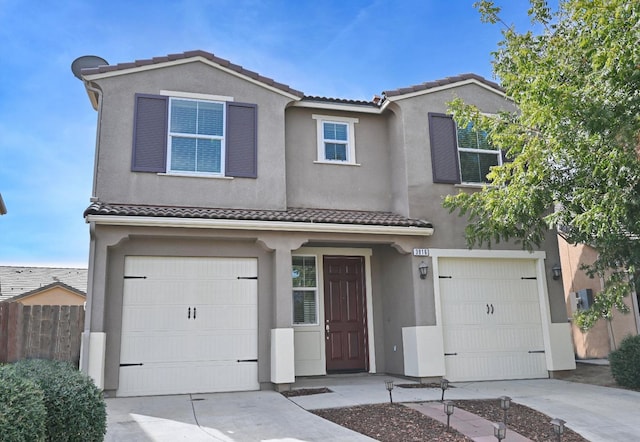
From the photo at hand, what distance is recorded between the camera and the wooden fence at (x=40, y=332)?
895 centimetres

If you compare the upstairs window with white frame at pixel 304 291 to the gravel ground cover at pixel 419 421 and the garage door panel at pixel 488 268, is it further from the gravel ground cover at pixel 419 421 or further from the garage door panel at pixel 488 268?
the gravel ground cover at pixel 419 421

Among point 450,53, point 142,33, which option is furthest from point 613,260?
point 142,33

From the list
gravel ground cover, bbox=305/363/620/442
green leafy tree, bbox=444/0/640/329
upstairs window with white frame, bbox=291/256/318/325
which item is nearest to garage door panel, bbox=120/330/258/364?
upstairs window with white frame, bbox=291/256/318/325

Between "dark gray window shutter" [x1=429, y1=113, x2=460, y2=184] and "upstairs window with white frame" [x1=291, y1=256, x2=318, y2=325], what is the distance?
339 cm

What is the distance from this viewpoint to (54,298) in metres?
28.1

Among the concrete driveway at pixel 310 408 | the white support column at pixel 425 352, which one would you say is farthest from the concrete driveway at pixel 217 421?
the white support column at pixel 425 352

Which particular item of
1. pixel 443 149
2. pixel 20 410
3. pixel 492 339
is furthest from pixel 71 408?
pixel 443 149

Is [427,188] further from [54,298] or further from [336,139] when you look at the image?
[54,298]

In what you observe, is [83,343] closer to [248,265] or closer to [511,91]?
[248,265]

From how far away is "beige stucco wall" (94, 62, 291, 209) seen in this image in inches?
404

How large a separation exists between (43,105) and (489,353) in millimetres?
12097

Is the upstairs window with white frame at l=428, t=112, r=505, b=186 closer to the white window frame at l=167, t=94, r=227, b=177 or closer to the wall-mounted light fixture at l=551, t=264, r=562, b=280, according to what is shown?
the wall-mounted light fixture at l=551, t=264, r=562, b=280

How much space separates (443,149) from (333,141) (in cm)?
246

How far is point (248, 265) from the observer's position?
1063 cm
